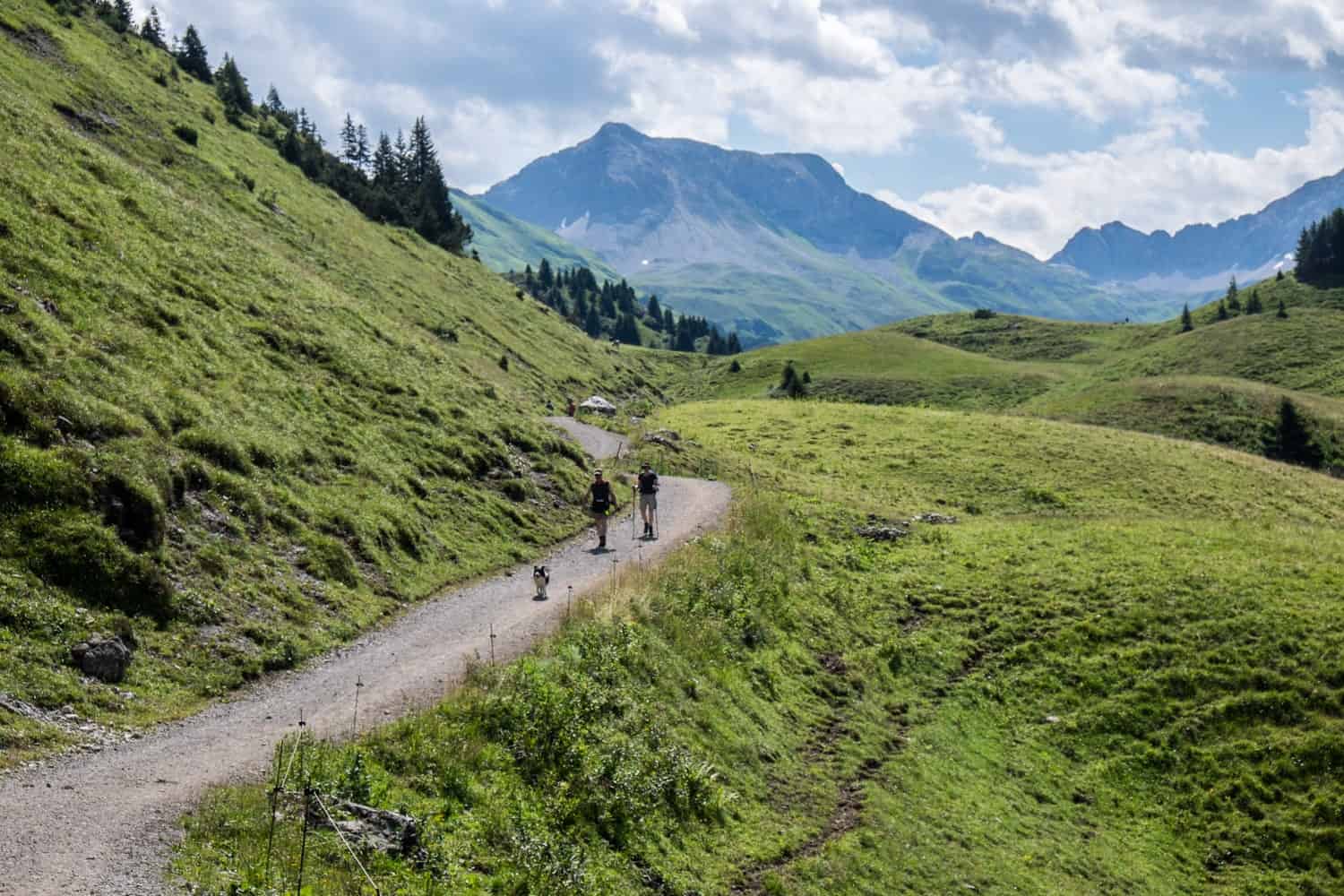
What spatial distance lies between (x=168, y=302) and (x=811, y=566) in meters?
24.6

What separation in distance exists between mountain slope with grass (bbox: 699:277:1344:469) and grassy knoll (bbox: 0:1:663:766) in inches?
3116

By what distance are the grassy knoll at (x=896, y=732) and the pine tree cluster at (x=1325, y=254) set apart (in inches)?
6350

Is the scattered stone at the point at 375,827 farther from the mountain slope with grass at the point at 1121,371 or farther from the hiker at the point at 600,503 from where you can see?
the mountain slope with grass at the point at 1121,371

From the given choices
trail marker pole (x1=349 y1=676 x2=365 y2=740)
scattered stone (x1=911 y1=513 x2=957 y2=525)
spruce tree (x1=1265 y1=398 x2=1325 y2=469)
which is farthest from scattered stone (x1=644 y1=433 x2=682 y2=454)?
spruce tree (x1=1265 y1=398 x2=1325 y2=469)

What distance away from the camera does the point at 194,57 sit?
388 ft

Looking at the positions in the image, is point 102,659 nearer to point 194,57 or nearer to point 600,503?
point 600,503

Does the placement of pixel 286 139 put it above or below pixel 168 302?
above

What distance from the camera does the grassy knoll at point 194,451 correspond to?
17125mm

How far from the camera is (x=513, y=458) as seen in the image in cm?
3778

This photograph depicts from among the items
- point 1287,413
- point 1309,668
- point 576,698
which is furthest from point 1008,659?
point 1287,413

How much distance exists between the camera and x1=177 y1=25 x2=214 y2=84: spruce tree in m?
116

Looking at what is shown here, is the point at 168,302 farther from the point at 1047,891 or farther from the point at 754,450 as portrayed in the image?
the point at 754,450

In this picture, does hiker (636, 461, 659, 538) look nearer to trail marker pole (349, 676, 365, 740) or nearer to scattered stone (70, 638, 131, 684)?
trail marker pole (349, 676, 365, 740)

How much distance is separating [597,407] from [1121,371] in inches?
3595
